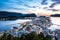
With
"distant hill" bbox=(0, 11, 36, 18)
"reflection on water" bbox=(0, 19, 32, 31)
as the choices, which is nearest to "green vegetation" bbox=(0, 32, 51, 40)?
"reflection on water" bbox=(0, 19, 32, 31)

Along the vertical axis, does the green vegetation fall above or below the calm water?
below

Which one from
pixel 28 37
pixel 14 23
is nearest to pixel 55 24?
pixel 28 37

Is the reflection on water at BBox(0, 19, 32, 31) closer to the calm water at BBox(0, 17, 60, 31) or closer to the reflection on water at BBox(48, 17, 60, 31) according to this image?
the calm water at BBox(0, 17, 60, 31)

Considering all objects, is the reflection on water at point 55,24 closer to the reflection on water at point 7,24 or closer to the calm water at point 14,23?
the calm water at point 14,23

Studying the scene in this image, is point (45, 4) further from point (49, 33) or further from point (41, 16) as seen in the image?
point (49, 33)

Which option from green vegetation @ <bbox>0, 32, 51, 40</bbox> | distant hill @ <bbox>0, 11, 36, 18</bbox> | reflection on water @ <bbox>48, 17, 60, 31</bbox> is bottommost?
green vegetation @ <bbox>0, 32, 51, 40</bbox>

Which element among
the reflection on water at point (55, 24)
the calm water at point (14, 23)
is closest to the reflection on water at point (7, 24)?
the calm water at point (14, 23)

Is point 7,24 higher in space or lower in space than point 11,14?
lower

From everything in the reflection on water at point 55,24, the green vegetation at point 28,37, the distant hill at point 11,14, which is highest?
the distant hill at point 11,14

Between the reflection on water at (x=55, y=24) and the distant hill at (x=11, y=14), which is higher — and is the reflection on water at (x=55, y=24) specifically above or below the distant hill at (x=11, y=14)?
below

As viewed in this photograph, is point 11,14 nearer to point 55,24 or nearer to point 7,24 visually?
point 7,24

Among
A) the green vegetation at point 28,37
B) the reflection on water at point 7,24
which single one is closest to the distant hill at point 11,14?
the reflection on water at point 7,24

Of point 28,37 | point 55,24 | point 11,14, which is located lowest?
point 28,37
